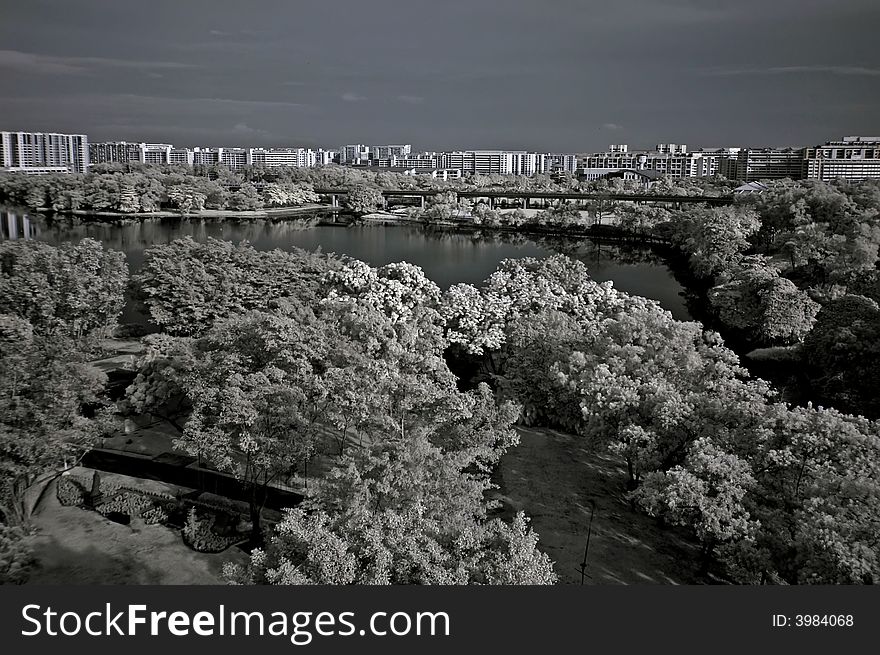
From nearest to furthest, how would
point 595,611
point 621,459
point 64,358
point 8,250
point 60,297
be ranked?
point 595,611
point 64,358
point 621,459
point 60,297
point 8,250

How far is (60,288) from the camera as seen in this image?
23.2ft

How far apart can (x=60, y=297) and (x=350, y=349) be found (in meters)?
3.76

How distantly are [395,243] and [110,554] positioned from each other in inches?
519

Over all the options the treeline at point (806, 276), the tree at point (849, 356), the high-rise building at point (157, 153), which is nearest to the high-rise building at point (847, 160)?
the treeline at point (806, 276)

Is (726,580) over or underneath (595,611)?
underneath

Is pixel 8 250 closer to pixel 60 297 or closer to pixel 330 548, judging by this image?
pixel 60 297

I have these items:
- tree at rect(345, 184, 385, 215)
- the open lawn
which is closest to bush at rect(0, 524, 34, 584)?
the open lawn

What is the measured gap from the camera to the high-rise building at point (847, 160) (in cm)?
1620

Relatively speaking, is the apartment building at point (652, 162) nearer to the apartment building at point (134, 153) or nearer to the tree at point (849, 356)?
the apartment building at point (134, 153)

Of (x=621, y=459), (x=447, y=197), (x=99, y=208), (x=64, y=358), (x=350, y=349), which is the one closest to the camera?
(x=64, y=358)

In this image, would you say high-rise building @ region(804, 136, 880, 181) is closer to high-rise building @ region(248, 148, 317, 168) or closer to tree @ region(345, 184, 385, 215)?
tree @ region(345, 184, 385, 215)

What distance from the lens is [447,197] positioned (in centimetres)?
2495

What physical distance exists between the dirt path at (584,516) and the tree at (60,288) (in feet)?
14.3

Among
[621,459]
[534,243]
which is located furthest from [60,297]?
[534,243]
